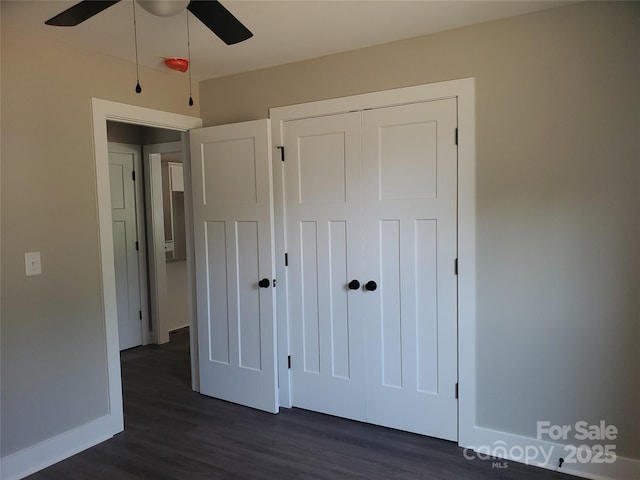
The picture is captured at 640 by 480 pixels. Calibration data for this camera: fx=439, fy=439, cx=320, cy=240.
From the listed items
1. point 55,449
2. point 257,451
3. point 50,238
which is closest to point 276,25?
point 50,238

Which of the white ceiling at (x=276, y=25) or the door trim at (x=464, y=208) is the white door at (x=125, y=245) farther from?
the door trim at (x=464, y=208)

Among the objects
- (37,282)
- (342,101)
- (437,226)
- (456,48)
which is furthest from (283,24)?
(37,282)

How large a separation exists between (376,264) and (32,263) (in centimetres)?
204

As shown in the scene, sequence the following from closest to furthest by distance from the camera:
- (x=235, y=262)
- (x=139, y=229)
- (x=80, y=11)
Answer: (x=80, y=11) → (x=235, y=262) → (x=139, y=229)

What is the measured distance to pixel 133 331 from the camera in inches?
188

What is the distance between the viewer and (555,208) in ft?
7.73

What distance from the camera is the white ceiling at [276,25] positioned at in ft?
7.24

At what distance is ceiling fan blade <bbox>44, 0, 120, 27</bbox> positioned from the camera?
162 centimetres

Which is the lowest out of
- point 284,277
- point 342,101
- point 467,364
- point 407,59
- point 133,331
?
point 133,331

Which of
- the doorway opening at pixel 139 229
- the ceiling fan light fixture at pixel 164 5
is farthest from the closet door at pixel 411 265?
the doorway opening at pixel 139 229

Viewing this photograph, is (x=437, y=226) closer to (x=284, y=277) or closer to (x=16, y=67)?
(x=284, y=277)

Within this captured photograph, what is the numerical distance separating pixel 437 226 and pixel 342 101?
1.03 m

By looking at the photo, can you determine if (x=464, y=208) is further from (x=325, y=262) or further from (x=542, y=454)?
(x=542, y=454)

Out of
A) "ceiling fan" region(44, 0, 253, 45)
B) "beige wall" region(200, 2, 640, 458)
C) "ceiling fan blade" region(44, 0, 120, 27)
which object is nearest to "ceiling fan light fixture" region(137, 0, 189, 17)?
"ceiling fan" region(44, 0, 253, 45)
